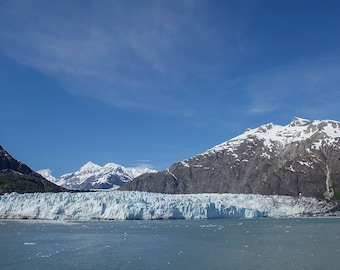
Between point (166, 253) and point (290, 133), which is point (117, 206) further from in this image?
point (290, 133)

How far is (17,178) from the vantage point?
118812 millimetres

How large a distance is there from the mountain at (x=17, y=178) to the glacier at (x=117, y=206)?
52.5 m

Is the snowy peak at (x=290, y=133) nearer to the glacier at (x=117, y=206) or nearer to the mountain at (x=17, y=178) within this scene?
the mountain at (x=17, y=178)

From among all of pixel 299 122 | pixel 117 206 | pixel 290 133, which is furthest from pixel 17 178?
pixel 299 122

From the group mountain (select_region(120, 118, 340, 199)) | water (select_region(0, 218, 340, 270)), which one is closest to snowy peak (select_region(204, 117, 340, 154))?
mountain (select_region(120, 118, 340, 199))

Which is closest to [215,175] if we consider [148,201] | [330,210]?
[330,210]

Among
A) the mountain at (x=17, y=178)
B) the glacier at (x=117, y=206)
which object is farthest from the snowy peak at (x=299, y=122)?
the glacier at (x=117, y=206)

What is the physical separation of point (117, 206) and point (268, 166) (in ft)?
360

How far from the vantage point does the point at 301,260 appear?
18875mm

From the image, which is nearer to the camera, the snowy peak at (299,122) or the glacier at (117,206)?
the glacier at (117,206)

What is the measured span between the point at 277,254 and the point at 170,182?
16530cm

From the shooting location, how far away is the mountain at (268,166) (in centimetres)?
13598

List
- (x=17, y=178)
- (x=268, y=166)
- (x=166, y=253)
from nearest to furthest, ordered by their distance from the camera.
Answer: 1. (x=166, y=253)
2. (x=17, y=178)
3. (x=268, y=166)

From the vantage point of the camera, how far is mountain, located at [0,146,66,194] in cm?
10837
